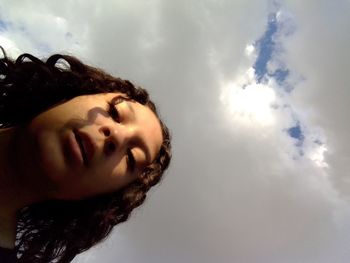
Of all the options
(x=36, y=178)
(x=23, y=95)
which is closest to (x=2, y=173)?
(x=36, y=178)

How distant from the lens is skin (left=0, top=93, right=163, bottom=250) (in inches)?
173

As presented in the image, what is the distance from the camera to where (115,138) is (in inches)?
189

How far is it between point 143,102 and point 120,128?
131 centimetres

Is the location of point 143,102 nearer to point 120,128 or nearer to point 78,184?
point 120,128

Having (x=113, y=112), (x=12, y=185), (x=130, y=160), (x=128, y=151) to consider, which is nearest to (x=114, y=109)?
(x=113, y=112)

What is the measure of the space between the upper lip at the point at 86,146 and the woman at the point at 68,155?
0.03 ft

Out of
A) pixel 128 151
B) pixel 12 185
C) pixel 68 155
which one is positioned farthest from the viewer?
pixel 128 151

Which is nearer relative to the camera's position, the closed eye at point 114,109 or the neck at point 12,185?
the neck at point 12,185

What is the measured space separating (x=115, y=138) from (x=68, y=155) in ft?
1.91

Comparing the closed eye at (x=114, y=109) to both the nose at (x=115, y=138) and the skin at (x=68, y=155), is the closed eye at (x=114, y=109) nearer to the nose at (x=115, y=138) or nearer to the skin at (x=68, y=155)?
the skin at (x=68, y=155)

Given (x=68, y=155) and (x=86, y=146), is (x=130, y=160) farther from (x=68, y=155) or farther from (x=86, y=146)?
(x=68, y=155)

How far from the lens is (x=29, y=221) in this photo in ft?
17.2

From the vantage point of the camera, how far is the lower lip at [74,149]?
14.5 feet

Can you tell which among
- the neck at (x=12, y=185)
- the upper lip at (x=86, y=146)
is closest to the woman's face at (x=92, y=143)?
the upper lip at (x=86, y=146)
